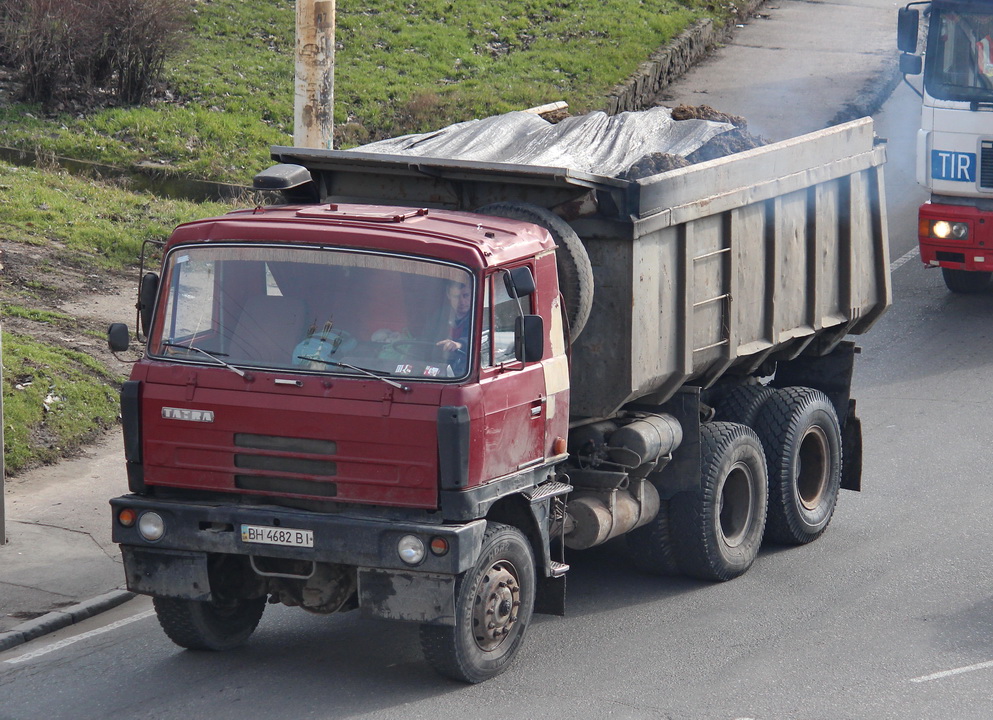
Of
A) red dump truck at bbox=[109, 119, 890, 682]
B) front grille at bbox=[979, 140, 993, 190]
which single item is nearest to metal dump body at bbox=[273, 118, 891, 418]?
red dump truck at bbox=[109, 119, 890, 682]

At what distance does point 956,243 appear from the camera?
14.8 m

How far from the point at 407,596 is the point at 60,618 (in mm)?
2568

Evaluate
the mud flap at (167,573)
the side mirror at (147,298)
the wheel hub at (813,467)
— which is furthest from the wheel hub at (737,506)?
the side mirror at (147,298)

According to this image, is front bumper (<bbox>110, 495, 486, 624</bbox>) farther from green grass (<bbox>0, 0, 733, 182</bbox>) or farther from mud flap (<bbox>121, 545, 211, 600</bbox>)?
green grass (<bbox>0, 0, 733, 182</bbox>)

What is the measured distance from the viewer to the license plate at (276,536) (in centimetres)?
726

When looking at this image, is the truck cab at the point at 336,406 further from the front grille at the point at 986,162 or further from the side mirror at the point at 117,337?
the front grille at the point at 986,162

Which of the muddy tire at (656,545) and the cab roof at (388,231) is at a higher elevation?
the cab roof at (388,231)

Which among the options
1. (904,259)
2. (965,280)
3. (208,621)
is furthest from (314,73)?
(904,259)

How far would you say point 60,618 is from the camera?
865cm

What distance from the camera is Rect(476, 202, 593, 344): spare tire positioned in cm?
802

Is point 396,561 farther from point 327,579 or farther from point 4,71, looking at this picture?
point 4,71

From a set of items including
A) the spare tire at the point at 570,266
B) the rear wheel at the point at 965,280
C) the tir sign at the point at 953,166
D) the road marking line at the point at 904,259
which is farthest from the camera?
the road marking line at the point at 904,259

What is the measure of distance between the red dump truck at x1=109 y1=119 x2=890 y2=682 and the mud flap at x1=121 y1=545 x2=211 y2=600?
0.5 inches

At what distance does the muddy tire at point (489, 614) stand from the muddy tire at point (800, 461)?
2771 mm
